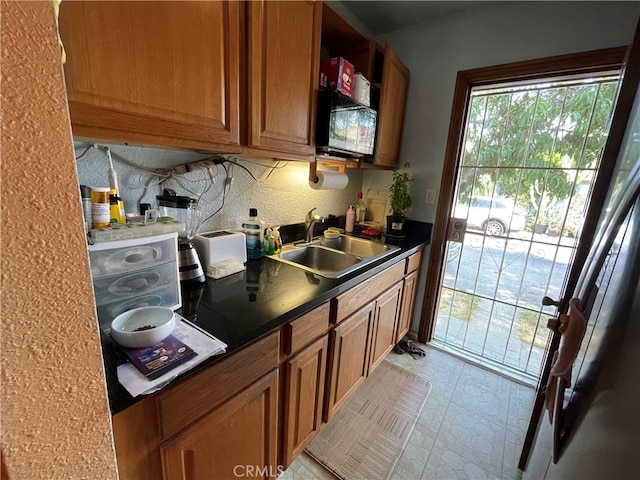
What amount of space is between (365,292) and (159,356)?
979mm

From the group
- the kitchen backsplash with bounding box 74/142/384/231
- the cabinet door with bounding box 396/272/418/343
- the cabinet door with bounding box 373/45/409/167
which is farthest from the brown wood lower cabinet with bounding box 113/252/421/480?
the cabinet door with bounding box 373/45/409/167

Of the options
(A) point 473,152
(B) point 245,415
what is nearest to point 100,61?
(B) point 245,415

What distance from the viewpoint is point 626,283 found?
52cm

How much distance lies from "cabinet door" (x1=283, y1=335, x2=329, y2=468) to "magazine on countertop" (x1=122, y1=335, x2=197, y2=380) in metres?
0.43

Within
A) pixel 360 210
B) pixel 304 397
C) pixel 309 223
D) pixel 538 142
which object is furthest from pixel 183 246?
pixel 538 142

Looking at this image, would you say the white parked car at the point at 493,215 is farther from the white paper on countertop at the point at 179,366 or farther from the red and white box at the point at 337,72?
the white paper on countertop at the point at 179,366

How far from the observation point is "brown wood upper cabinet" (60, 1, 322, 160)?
2.15 feet

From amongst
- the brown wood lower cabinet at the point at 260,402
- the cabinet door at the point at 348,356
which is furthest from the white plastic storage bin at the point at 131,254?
the cabinet door at the point at 348,356

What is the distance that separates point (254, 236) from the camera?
143 cm

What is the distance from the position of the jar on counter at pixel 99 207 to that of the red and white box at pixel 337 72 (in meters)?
1.10

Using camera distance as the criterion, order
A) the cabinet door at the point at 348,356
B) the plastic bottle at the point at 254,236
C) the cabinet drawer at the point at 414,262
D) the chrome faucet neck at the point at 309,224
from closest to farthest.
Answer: the cabinet door at the point at 348,356, the plastic bottle at the point at 254,236, the chrome faucet neck at the point at 309,224, the cabinet drawer at the point at 414,262

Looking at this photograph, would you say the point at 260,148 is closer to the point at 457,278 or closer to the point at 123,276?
the point at 123,276

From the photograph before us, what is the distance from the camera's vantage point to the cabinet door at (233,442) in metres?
0.73

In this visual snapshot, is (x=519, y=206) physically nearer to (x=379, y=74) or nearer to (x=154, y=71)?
(x=379, y=74)
